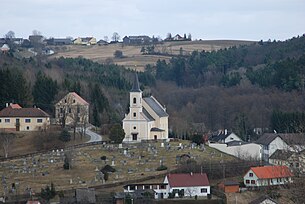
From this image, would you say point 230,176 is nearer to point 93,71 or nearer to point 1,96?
point 1,96

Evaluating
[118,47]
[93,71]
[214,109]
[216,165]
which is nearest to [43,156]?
[216,165]

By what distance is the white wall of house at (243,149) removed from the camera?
5702 cm

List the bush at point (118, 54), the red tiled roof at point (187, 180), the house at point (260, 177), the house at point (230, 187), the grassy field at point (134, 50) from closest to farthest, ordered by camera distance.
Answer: the house at point (230, 187) < the red tiled roof at point (187, 180) < the house at point (260, 177) < the grassy field at point (134, 50) < the bush at point (118, 54)

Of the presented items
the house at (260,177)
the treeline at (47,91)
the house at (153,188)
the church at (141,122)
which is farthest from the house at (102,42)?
the house at (153,188)

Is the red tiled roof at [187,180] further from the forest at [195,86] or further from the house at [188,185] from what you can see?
the forest at [195,86]

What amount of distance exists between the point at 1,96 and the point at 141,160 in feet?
Answer: 55.7

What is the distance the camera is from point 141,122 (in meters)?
58.1

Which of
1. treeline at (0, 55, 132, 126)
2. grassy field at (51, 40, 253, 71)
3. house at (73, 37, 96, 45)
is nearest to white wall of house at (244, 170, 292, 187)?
treeline at (0, 55, 132, 126)

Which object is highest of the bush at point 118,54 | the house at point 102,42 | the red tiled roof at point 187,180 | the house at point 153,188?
the house at point 102,42

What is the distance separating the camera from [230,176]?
48.1m

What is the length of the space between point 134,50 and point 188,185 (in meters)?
118

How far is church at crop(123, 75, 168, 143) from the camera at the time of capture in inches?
2281

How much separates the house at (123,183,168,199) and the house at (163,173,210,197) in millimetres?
353

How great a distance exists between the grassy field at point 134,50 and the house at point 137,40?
6198 mm
